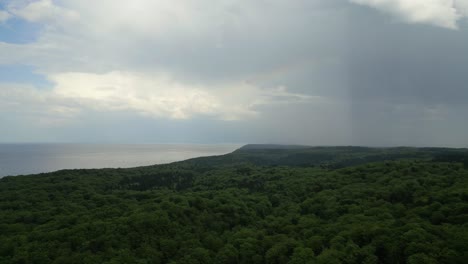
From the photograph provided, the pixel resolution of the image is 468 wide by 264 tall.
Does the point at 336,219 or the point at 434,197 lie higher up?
the point at 434,197

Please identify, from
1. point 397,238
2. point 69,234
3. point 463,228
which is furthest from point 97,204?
point 463,228

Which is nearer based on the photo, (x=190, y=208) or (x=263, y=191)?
(x=190, y=208)

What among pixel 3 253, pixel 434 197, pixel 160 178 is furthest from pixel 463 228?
pixel 160 178

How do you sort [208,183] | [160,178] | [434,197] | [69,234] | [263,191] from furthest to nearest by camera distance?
1. [160,178]
2. [208,183]
3. [263,191]
4. [434,197]
5. [69,234]

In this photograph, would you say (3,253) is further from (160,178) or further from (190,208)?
(160,178)

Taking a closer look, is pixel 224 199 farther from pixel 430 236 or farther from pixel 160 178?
pixel 160 178

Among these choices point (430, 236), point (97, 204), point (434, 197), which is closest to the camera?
point (430, 236)
